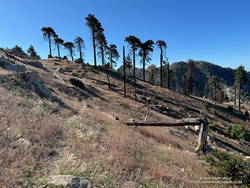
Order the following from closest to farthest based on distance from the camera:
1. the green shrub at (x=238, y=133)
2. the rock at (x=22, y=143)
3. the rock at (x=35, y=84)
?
the rock at (x=22, y=143)
the rock at (x=35, y=84)
the green shrub at (x=238, y=133)

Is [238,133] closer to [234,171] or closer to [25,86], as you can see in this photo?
[234,171]

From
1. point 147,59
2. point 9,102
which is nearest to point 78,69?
point 147,59

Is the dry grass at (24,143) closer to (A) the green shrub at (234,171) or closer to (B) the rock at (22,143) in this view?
(B) the rock at (22,143)

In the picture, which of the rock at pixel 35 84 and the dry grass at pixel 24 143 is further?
the rock at pixel 35 84

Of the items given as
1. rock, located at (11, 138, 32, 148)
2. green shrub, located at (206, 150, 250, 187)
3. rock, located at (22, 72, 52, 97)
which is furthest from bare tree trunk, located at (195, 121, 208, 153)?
rock, located at (22, 72, 52, 97)

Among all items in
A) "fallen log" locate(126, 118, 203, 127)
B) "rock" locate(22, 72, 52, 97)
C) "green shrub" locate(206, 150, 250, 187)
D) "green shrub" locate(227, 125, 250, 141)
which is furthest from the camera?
"green shrub" locate(227, 125, 250, 141)

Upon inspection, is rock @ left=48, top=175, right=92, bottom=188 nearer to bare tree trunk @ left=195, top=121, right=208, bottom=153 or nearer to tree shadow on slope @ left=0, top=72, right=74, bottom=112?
tree shadow on slope @ left=0, top=72, right=74, bottom=112

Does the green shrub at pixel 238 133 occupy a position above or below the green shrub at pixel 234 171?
below

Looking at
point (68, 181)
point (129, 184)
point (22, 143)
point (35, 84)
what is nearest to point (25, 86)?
point (35, 84)

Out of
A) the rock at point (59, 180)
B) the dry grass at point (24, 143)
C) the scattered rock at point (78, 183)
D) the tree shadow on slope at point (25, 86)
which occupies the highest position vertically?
the tree shadow on slope at point (25, 86)

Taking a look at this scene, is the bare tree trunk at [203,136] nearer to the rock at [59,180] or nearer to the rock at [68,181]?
the rock at [68,181]

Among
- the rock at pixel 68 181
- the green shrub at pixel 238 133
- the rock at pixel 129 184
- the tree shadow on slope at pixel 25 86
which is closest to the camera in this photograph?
the rock at pixel 68 181

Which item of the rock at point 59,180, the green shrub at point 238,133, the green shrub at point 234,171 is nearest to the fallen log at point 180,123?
the green shrub at point 234,171

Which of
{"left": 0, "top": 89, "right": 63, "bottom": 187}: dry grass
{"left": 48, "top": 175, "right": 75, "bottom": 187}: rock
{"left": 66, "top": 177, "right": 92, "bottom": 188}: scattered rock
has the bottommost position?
{"left": 66, "top": 177, "right": 92, "bottom": 188}: scattered rock
